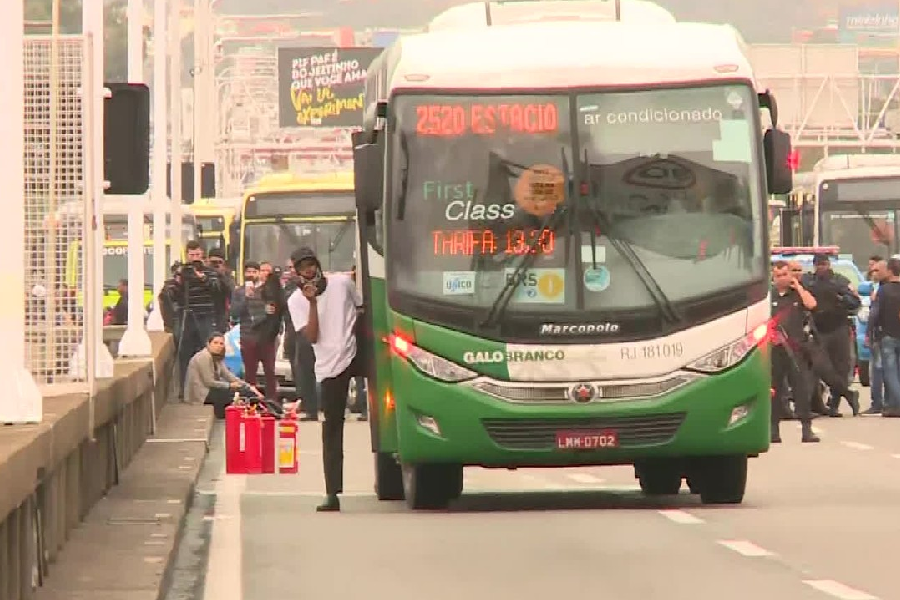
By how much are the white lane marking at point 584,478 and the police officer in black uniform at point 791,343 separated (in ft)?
15.5

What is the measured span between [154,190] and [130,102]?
25594 millimetres

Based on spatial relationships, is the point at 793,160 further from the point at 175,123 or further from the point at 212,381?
the point at 212,381

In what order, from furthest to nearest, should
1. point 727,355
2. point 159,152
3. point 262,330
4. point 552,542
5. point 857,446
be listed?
point 159,152
point 262,330
point 857,446
point 727,355
point 552,542

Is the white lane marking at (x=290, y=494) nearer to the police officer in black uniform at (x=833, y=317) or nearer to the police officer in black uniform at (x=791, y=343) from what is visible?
the police officer in black uniform at (x=791, y=343)

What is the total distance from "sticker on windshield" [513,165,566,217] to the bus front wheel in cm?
199

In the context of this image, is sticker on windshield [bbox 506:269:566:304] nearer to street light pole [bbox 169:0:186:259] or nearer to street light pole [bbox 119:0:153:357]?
street light pole [bbox 119:0:153:357]

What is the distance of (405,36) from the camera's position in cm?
1938

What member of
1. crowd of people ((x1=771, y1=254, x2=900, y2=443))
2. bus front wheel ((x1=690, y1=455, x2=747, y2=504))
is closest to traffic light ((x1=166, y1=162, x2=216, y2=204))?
crowd of people ((x1=771, y1=254, x2=900, y2=443))

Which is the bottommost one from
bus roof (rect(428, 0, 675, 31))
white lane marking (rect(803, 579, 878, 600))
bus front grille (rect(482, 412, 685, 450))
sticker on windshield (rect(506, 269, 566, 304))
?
white lane marking (rect(803, 579, 878, 600))

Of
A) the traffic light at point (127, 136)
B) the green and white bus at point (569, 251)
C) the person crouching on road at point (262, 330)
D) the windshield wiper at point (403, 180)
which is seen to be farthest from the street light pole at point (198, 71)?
the traffic light at point (127, 136)

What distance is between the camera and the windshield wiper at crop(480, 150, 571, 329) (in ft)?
61.3

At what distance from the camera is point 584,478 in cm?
2314

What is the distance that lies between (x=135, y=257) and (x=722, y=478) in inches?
544

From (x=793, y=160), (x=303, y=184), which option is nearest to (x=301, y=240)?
(x=303, y=184)
